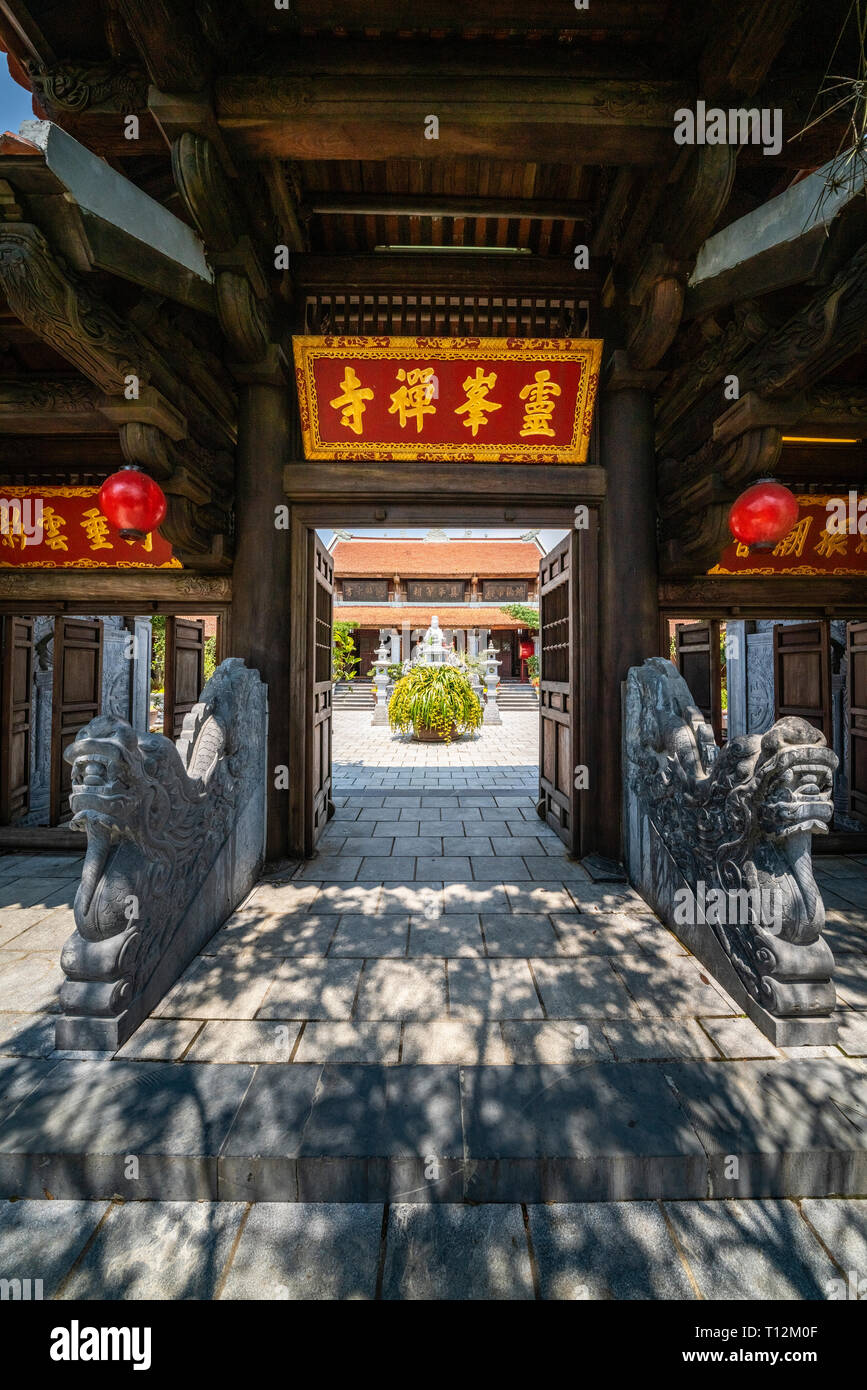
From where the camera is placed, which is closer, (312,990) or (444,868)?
(312,990)

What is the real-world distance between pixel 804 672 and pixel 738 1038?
453 cm

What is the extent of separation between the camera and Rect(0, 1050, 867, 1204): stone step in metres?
1.65

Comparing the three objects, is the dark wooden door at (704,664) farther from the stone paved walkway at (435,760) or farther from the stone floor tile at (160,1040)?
the stone floor tile at (160,1040)

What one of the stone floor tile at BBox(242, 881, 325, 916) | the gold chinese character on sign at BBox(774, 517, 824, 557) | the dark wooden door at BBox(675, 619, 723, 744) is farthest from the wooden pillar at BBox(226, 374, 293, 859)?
the dark wooden door at BBox(675, 619, 723, 744)

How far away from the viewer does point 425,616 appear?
2478cm

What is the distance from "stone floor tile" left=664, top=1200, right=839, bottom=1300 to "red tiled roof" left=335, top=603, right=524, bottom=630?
23382 mm

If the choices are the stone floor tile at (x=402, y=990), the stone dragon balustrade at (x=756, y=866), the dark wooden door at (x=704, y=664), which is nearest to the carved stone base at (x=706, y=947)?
the stone dragon balustrade at (x=756, y=866)

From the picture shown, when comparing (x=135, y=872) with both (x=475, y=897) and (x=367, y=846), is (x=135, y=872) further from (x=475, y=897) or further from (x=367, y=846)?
(x=367, y=846)

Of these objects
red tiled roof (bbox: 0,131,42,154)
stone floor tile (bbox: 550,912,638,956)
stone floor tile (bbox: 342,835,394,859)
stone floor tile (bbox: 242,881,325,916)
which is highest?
red tiled roof (bbox: 0,131,42,154)

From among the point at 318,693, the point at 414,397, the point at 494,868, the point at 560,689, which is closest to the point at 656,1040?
the point at 494,868

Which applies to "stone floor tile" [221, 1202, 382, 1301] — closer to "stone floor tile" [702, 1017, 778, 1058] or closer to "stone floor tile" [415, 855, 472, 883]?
"stone floor tile" [702, 1017, 778, 1058]

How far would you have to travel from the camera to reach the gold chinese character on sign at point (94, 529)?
4484 mm
